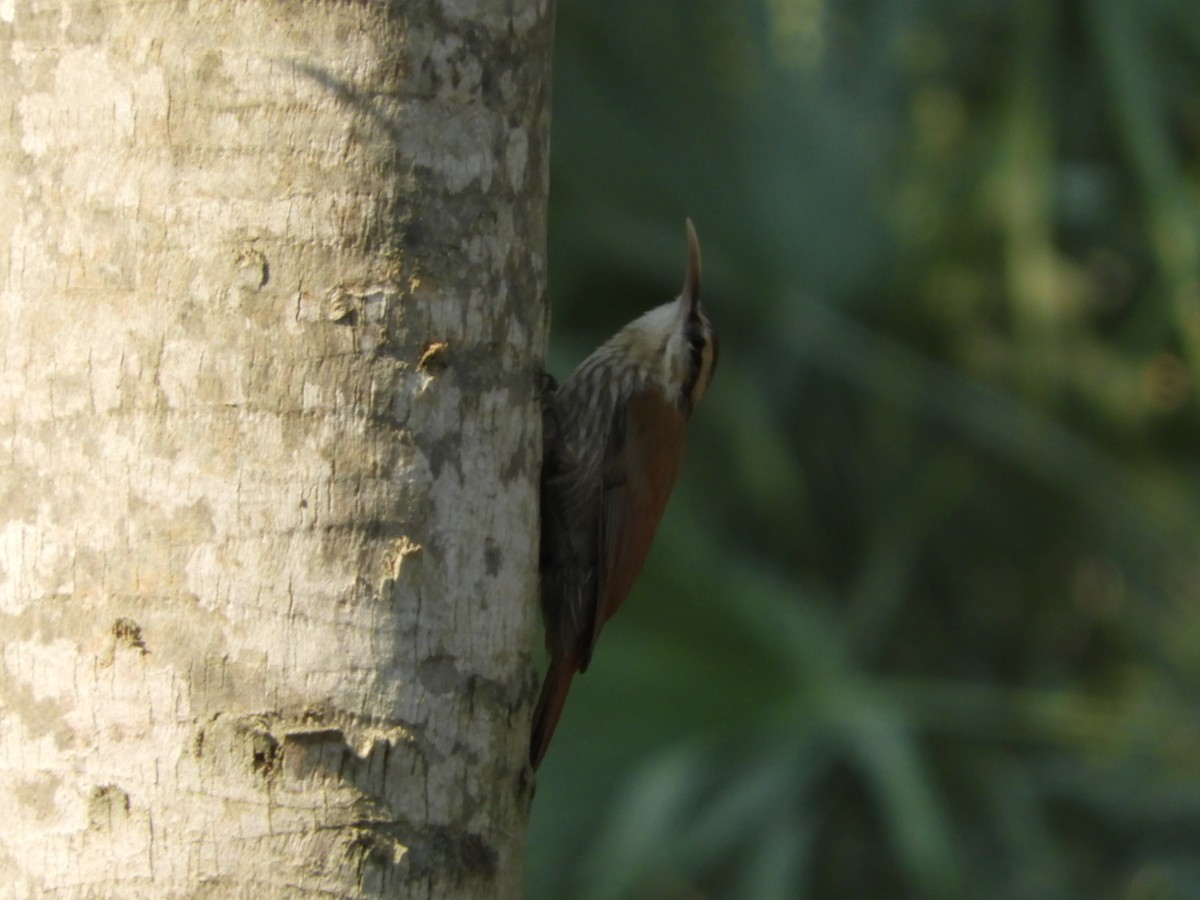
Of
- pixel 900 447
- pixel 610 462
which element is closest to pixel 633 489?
pixel 610 462

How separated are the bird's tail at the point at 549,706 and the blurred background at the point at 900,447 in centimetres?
111

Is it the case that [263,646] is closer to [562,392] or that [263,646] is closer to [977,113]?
[562,392]

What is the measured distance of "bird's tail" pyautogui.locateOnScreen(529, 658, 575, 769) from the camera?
253 cm

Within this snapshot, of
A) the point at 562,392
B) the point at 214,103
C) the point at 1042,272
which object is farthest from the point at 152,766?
the point at 1042,272

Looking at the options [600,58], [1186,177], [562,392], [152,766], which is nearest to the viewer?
[152,766]

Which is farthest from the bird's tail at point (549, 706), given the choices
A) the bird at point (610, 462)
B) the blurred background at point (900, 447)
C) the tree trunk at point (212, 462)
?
the blurred background at point (900, 447)

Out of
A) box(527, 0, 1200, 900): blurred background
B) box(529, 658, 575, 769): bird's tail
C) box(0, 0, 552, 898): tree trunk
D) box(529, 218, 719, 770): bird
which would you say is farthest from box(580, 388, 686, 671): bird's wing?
box(0, 0, 552, 898): tree trunk

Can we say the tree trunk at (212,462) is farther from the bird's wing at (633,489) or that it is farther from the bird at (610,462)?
the bird's wing at (633,489)

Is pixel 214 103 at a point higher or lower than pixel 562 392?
higher

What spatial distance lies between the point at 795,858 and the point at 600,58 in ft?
7.89

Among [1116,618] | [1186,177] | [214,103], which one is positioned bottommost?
[1116,618]

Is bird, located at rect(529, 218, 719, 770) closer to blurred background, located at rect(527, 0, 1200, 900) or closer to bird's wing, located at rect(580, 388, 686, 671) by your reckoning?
bird's wing, located at rect(580, 388, 686, 671)

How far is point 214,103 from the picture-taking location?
1821mm

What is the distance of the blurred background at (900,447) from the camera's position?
4250mm
